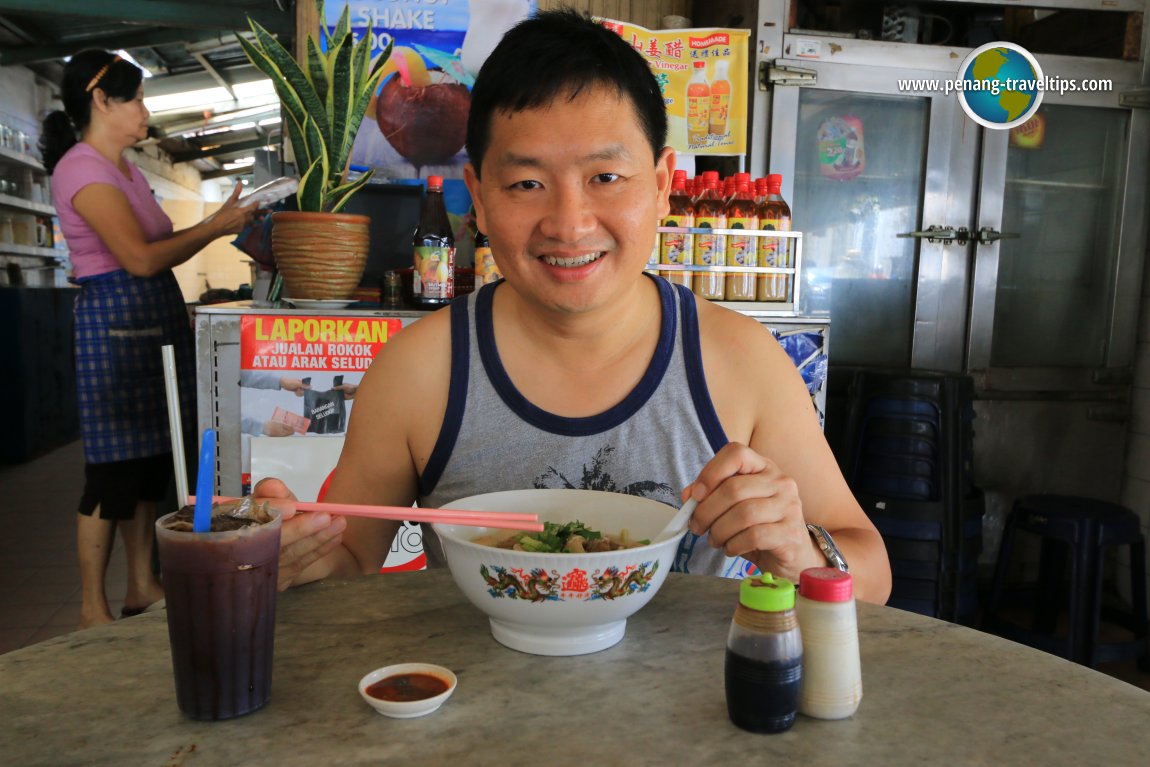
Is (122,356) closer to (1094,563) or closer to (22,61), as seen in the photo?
(1094,563)

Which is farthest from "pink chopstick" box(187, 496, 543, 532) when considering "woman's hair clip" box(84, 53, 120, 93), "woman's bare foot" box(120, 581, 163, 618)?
"woman's hair clip" box(84, 53, 120, 93)

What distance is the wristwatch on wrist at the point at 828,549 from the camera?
1104 mm

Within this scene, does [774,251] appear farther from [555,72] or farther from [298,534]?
[298,534]

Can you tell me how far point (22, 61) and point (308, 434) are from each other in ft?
21.8

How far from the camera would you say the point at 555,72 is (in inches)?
48.1

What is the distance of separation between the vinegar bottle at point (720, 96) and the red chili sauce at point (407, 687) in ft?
9.86

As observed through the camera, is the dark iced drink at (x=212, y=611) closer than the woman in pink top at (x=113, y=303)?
Yes

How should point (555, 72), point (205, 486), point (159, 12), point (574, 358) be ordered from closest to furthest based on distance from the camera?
point (205, 486) < point (555, 72) < point (574, 358) < point (159, 12)

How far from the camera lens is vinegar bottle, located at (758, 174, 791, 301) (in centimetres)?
280

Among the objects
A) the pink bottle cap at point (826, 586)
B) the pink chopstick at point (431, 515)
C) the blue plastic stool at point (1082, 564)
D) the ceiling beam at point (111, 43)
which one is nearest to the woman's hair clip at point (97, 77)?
the pink chopstick at point (431, 515)

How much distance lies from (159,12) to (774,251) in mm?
4682

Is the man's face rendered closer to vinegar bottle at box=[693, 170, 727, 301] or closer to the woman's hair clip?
vinegar bottle at box=[693, 170, 727, 301]

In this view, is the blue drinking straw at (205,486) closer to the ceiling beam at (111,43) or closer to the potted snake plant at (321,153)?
the potted snake plant at (321,153)

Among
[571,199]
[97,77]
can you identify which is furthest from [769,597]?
[97,77]
